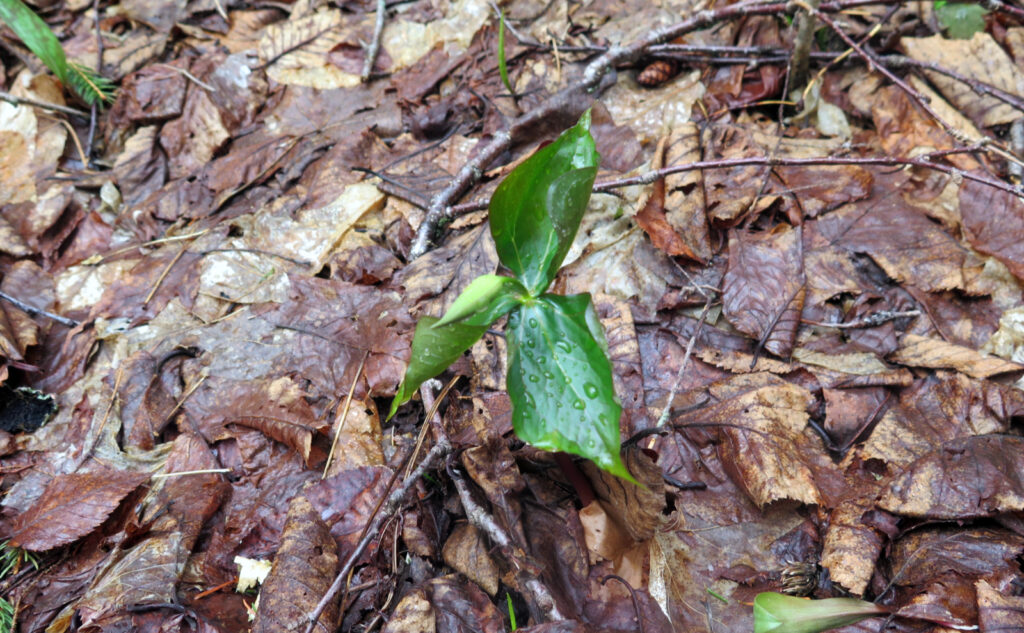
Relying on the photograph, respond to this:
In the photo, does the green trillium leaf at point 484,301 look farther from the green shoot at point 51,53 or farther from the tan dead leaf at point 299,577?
the green shoot at point 51,53

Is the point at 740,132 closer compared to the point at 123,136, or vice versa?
the point at 740,132


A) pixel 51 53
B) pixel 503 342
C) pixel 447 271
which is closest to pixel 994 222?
pixel 503 342

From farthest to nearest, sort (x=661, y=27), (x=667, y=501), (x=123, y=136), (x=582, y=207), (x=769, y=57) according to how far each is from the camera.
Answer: (x=123, y=136)
(x=661, y=27)
(x=769, y=57)
(x=667, y=501)
(x=582, y=207)

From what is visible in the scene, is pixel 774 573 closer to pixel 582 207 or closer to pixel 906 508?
pixel 906 508

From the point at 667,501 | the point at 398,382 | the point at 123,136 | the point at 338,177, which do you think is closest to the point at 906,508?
the point at 667,501

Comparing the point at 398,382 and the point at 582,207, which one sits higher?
the point at 582,207

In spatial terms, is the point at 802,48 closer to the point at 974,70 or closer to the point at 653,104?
Result: the point at 653,104

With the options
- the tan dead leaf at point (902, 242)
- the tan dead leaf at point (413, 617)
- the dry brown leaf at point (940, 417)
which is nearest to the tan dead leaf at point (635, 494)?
the tan dead leaf at point (413, 617)

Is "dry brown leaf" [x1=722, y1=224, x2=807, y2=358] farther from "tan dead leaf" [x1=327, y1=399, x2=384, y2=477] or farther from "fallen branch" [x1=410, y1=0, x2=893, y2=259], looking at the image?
"tan dead leaf" [x1=327, y1=399, x2=384, y2=477]
